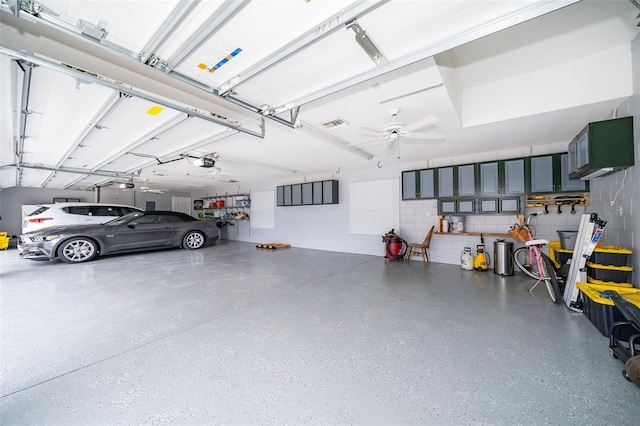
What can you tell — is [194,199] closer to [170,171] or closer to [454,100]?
[170,171]

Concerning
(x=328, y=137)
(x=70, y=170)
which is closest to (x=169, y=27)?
(x=328, y=137)

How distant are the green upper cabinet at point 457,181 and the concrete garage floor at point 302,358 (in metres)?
2.16

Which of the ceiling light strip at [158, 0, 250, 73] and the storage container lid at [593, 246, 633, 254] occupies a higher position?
the ceiling light strip at [158, 0, 250, 73]

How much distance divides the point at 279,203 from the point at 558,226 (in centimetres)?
705

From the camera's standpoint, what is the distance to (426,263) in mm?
5273

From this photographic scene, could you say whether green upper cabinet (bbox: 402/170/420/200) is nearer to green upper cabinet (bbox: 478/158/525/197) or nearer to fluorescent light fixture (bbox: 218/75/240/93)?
green upper cabinet (bbox: 478/158/525/197)

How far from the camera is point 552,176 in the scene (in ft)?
13.6

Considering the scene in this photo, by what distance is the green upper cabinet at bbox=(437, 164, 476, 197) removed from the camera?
488 cm

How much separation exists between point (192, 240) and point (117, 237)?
6.21 feet

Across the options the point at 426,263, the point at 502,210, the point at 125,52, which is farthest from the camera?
the point at 426,263

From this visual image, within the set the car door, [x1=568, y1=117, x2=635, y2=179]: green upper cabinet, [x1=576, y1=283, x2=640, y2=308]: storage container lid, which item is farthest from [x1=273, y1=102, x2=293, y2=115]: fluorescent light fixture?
the car door

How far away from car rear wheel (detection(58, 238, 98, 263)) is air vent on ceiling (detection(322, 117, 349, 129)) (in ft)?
20.1

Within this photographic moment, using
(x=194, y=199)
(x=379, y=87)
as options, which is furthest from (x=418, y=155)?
(x=194, y=199)

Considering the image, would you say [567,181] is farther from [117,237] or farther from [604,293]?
[117,237]
